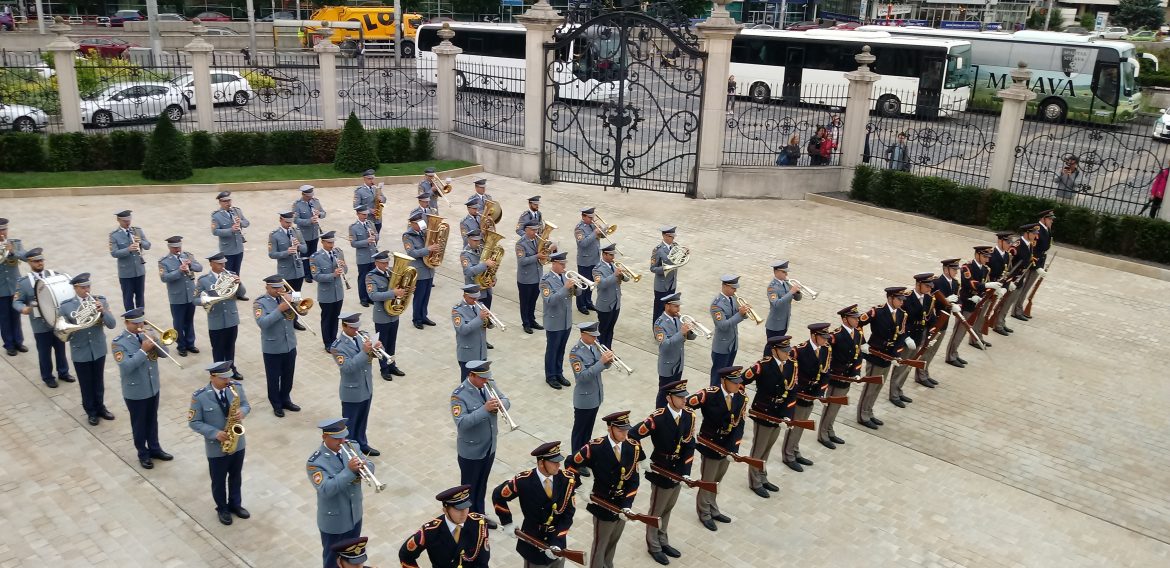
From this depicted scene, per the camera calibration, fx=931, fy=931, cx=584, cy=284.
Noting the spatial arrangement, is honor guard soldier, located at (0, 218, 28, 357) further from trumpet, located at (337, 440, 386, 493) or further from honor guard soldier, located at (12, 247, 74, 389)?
trumpet, located at (337, 440, 386, 493)

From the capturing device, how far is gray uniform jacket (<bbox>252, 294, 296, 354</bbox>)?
35.3 ft

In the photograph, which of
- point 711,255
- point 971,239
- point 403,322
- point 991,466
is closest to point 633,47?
point 711,255

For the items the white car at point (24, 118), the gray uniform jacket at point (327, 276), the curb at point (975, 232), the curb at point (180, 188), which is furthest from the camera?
the white car at point (24, 118)

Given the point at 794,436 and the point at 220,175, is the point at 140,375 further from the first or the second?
the point at 220,175

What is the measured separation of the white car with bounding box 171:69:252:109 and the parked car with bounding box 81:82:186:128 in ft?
3.17

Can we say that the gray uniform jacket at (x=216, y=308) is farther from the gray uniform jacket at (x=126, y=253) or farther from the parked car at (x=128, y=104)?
the parked car at (x=128, y=104)

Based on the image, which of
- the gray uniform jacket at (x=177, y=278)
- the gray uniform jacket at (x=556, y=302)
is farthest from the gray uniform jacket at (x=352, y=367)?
the gray uniform jacket at (x=177, y=278)

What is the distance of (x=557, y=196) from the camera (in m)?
22.3

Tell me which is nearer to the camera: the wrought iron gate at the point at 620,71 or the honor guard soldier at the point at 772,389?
the honor guard soldier at the point at 772,389

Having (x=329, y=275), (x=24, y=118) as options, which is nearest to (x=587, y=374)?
(x=329, y=275)

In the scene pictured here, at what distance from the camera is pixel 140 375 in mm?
9672

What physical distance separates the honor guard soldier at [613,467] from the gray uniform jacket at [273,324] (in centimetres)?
452

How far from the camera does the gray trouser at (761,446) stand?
32.4ft

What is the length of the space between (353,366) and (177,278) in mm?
4143
